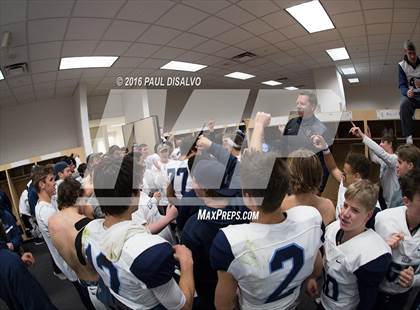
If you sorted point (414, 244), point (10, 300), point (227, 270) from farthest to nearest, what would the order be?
point (10, 300)
point (414, 244)
point (227, 270)

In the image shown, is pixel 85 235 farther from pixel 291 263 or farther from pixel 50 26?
pixel 50 26

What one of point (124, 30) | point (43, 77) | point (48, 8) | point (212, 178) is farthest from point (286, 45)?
point (43, 77)

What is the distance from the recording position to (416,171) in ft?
3.14

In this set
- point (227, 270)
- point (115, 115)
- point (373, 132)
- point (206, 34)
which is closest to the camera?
point (227, 270)

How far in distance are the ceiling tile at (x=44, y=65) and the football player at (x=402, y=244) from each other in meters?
3.84

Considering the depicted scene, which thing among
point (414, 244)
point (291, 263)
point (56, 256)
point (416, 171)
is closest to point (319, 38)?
point (416, 171)

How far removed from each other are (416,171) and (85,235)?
4.36ft

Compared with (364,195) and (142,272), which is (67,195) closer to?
(142,272)

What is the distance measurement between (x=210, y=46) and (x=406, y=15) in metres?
2.25

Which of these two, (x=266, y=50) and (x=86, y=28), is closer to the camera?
(x=86, y=28)

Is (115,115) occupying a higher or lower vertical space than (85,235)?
higher

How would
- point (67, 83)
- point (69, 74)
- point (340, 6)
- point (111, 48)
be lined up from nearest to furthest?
point (340, 6) → point (111, 48) → point (69, 74) → point (67, 83)

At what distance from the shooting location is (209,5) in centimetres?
249

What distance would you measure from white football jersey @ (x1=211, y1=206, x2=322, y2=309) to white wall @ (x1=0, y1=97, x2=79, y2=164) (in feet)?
19.1
